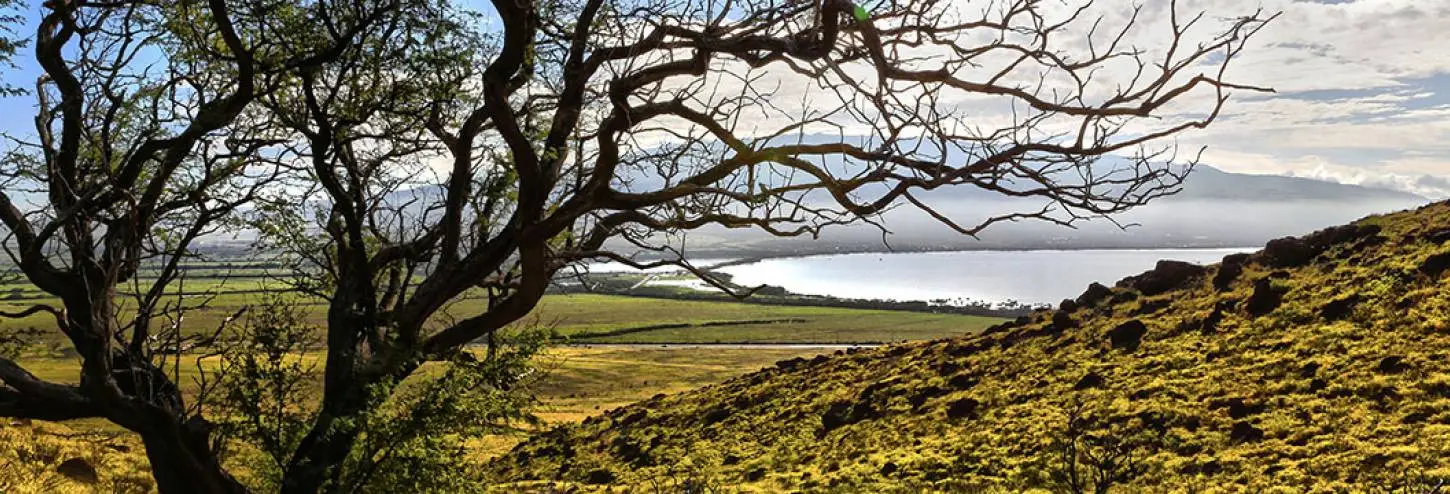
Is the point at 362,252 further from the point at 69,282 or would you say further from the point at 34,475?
the point at 34,475

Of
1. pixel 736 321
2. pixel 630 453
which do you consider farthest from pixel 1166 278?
pixel 736 321

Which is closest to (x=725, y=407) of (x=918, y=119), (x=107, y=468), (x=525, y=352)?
(x=107, y=468)

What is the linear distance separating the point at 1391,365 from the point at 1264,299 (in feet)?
21.6

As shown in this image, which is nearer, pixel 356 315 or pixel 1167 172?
pixel 1167 172

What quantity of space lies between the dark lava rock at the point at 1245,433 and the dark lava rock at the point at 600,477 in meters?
13.2

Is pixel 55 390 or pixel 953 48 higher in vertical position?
pixel 953 48

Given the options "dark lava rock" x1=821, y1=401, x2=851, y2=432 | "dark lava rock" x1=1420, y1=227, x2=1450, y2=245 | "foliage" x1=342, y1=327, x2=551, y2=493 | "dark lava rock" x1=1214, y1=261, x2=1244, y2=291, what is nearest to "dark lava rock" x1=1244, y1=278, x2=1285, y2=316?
"dark lava rock" x1=1214, y1=261, x2=1244, y2=291

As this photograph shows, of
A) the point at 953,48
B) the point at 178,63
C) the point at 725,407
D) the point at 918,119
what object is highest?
the point at 178,63

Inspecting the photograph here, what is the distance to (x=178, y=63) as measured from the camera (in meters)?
9.19

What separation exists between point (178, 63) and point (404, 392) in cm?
452

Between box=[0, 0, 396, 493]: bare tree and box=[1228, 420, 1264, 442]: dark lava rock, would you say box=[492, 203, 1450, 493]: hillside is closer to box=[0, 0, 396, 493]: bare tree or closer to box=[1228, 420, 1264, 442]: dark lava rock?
box=[1228, 420, 1264, 442]: dark lava rock

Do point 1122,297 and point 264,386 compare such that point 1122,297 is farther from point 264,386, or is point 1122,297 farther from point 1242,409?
point 264,386

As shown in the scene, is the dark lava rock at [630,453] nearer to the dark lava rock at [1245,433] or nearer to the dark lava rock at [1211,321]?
the dark lava rock at [1245,433]

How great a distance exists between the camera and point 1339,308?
20.3 m
